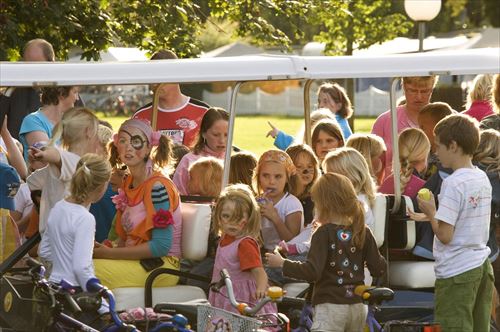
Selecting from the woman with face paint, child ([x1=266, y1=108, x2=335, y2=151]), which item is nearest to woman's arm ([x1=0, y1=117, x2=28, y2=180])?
the woman with face paint

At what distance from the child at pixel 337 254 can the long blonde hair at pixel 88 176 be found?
0.94m

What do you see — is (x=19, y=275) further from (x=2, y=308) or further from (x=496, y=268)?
(x=496, y=268)

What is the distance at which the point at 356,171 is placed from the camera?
7.36 m

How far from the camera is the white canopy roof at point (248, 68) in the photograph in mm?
6332

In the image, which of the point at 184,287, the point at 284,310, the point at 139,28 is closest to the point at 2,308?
the point at 184,287

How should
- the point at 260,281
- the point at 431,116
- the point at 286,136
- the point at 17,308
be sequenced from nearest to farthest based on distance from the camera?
the point at 17,308, the point at 260,281, the point at 431,116, the point at 286,136

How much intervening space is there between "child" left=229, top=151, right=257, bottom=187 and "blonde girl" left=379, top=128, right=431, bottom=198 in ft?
2.86

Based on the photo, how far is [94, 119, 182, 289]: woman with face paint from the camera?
279 inches

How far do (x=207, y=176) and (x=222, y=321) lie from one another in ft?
6.27

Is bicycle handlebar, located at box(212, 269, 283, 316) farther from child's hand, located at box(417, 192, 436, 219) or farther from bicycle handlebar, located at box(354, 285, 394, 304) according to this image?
child's hand, located at box(417, 192, 436, 219)

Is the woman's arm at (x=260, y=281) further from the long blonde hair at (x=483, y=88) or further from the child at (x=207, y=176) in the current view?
the long blonde hair at (x=483, y=88)

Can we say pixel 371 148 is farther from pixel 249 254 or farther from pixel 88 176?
pixel 88 176

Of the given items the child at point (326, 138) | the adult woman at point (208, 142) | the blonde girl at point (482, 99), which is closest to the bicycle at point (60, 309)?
the adult woman at point (208, 142)

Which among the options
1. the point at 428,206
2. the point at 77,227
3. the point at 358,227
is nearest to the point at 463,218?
the point at 428,206
